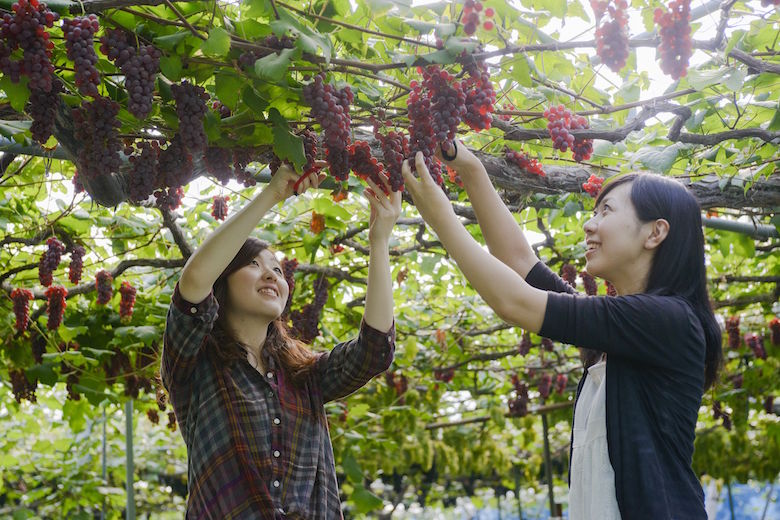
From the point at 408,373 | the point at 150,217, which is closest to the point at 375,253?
the point at 150,217

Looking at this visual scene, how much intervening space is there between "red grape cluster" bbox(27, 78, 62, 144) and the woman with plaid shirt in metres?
0.46

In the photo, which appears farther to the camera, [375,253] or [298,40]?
[375,253]

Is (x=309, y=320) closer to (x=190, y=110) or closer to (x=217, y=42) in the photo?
(x=190, y=110)

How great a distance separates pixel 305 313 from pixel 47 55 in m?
2.77

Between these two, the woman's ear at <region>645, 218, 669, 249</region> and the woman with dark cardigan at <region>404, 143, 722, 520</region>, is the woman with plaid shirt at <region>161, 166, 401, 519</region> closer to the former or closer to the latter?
the woman with dark cardigan at <region>404, 143, 722, 520</region>

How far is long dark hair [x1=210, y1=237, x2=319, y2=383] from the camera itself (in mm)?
2326

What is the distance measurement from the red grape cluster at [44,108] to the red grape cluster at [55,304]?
2.27 metres

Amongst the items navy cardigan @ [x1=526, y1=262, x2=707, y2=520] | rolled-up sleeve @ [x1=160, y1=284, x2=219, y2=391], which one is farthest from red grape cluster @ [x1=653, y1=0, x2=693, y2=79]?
rolled-up sleeve @ [x1=160, y1=284, x2=219, y2=391]

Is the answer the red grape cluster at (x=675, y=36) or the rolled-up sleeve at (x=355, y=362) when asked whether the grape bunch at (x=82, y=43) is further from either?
the red grape cluster at (x=675, y=36)

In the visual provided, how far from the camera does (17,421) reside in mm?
9953

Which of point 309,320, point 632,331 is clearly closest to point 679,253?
point 632,331

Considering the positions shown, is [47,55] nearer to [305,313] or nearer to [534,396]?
[305,313]

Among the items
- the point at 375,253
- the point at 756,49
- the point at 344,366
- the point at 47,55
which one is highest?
the point at 756,49

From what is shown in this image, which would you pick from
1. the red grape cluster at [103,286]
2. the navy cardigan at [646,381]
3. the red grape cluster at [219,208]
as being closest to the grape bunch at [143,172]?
the navy cardigan at [646,381]
